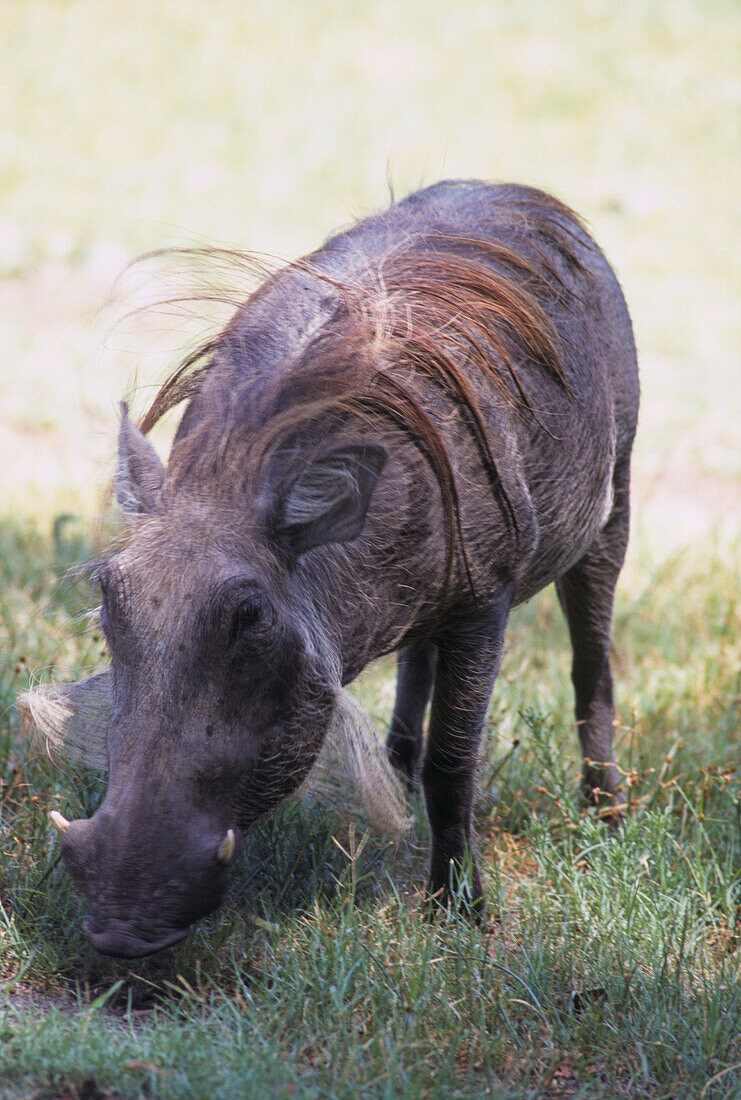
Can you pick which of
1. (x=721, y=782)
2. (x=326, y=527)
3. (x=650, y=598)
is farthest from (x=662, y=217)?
(x=326, y=527)

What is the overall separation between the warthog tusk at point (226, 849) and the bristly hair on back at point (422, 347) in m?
0.67

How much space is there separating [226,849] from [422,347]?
113 cm

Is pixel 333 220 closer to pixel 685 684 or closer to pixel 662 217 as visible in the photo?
pixel 662 217

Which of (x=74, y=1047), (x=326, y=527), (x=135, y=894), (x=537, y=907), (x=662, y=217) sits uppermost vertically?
(x=662, y=217)

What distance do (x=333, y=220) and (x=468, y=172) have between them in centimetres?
209

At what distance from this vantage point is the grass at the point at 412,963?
6.82 ft

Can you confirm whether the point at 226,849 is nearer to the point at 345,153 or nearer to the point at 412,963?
the point at 412,963

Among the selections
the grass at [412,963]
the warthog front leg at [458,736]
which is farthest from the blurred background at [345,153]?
the warthog front leg at [458,736]

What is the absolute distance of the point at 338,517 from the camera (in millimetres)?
2279

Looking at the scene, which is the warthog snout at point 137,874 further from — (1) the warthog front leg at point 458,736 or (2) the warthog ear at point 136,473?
(1) the warthog front leg at point 458,736

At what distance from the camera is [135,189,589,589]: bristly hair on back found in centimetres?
240

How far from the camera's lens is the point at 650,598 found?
510cm

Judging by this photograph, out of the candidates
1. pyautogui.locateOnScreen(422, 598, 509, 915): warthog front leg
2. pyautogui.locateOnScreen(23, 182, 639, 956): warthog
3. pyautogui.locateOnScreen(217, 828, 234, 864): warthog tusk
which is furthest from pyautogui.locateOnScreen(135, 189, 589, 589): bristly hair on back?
pyautogui.locateOnScreen(217, 828, 234, 864): warthog tusk

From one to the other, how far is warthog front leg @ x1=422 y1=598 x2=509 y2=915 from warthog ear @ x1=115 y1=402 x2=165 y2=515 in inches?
31.9
